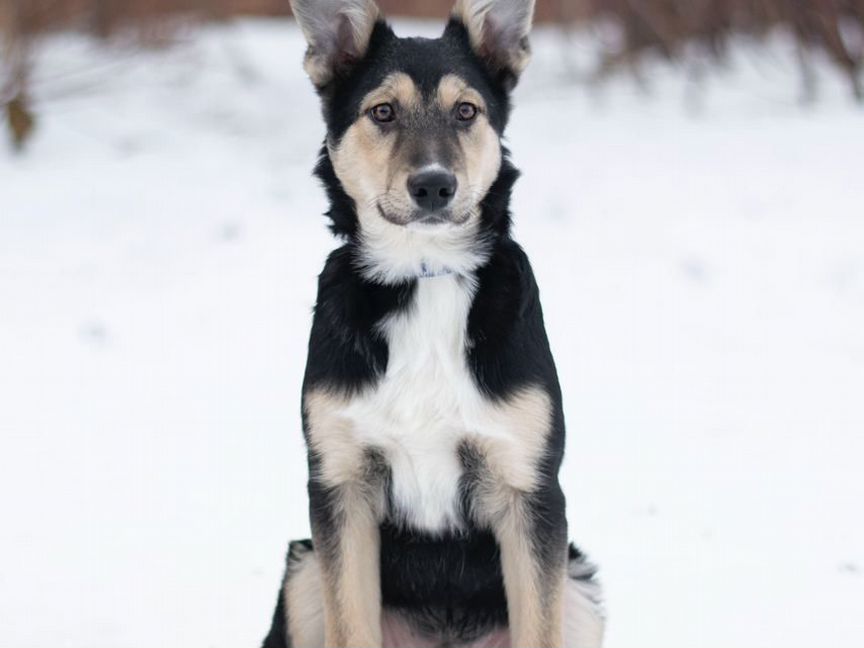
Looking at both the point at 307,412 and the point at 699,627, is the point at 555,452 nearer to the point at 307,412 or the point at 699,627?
the point at 307,412

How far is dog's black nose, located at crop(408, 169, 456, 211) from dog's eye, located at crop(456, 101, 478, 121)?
0.31m

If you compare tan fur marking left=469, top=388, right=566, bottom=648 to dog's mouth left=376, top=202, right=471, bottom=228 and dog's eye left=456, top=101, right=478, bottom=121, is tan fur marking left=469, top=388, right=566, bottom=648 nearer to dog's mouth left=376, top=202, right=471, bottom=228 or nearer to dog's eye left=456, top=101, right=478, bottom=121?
dog's mouth left=376, top=202, right=471, bottom=228

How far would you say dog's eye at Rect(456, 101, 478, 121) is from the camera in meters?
4.32

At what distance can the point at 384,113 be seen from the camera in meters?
4.32

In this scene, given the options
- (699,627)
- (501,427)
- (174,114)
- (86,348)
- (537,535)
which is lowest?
(699,627)

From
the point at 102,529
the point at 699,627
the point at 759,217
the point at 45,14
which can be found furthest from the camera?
the point at 45,14

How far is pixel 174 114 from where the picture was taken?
12648mm

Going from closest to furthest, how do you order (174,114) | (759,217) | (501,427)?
(501,427), (759,217), (174,114)

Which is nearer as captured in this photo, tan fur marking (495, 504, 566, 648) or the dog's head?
tan fur marking (495, 504, 566, 648)

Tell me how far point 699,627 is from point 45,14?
8078 millimetres

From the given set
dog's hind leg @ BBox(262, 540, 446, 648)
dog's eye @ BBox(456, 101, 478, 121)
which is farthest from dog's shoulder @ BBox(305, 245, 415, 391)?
dog's hind leg @ BBox(262, 540, 446, 648)

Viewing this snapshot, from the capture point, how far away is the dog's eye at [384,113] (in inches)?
170

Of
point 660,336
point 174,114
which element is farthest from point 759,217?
point 174,114

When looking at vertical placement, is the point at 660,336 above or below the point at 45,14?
below
